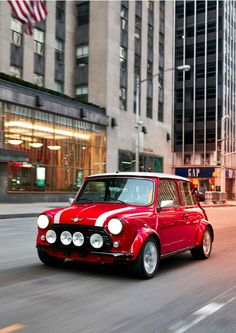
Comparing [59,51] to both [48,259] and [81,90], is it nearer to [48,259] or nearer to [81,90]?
[81,90]

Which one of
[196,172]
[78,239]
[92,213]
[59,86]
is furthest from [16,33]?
[196,172]

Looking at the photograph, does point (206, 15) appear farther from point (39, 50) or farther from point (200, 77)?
point (39, 50)

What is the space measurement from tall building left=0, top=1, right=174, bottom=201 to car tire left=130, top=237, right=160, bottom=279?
22.7 m

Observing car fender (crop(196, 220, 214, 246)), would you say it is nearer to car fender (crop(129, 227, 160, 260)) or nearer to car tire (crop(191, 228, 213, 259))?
car tire (crop(191, 228, 213, 259))

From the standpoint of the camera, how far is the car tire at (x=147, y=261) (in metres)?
6.98

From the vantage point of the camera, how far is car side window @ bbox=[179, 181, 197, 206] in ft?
29.5

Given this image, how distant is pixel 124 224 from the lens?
688 cm

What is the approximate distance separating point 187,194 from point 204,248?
1.16 m

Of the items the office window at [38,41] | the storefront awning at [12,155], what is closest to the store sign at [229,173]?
the office window at [38,41]

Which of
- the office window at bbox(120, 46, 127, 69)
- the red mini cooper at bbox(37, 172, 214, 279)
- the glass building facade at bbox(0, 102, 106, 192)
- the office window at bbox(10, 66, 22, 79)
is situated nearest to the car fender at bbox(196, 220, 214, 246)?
the red mini cooper at bbox(37, 172, 214, 279)

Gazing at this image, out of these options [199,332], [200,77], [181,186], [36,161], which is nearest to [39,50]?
[36,161]

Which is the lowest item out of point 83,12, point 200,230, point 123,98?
point 200,230

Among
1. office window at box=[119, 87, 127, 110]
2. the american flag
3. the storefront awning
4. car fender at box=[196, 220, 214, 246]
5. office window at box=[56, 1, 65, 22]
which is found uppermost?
office window at box=[56, 1, 65, 22]

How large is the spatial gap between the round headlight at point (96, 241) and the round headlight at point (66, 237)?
0.39 m
